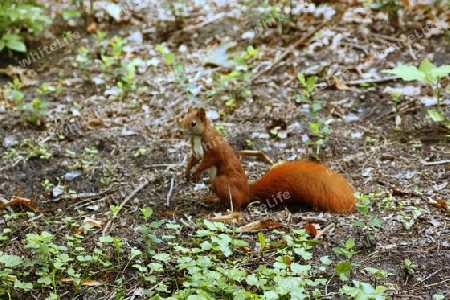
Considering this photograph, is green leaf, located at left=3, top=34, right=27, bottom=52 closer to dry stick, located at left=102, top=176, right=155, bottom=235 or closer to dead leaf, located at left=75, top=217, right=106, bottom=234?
dry stick, located at left=102, top=176, right=155, bottom=235

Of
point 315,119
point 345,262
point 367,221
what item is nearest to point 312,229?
point 367,221

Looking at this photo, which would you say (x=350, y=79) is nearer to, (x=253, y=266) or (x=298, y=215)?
(x=298, y=215)

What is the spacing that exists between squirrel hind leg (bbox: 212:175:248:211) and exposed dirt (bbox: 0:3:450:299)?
12cm

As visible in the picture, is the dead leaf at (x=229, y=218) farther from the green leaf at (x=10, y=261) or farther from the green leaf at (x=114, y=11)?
the green leaf at (x=114, y=11)

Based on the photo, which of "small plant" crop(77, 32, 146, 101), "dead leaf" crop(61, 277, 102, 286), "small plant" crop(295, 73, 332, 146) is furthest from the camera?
"small plant" crop(77, 32, 146, 101)

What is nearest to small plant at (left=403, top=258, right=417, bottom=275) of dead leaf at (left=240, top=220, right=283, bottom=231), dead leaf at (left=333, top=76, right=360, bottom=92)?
dead leaf at (left=240, top=220, right=283, bottom=231)

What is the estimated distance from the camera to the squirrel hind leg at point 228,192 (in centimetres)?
397

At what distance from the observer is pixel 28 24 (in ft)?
22.0

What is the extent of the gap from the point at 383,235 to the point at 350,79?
9.51 feet

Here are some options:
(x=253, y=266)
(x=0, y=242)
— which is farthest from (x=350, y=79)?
(x=0, y=242)

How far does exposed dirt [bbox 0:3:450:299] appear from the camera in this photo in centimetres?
356

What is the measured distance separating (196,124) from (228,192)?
0.51m

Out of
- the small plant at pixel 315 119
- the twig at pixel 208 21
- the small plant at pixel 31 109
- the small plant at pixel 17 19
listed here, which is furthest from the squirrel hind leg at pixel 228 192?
the twig at pixel 208 21

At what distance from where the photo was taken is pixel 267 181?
4.07 metres
